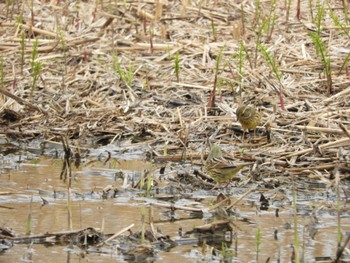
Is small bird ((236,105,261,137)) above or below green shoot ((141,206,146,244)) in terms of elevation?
above

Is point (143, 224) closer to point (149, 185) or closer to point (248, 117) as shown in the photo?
point (149, 185)

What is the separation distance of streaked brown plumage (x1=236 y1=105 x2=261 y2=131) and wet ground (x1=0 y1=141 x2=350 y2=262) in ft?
2.16

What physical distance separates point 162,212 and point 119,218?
0.30 metres

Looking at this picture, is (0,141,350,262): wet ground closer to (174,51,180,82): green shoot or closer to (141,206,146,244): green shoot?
(141,206,146,244): green shoot

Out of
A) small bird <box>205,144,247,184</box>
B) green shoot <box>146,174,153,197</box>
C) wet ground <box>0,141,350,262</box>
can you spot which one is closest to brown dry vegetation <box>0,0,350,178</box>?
small bird <box>205,144,247,184</box>

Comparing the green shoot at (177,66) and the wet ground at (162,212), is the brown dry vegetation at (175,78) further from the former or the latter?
the wet ground at (162,212)

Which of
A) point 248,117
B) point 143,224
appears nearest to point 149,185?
point 143,224

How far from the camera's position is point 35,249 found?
193 inches

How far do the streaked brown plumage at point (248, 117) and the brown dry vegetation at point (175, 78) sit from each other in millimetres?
110

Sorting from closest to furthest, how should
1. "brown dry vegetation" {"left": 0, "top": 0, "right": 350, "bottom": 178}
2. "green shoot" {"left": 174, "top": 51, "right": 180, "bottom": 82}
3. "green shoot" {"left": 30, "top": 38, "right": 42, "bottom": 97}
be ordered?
"brown dry vegetation" {"left": 0, "top": 0, "right": 350, "bottom": 178}
"green shoot" {"left": 30, "top": 38, "right": 42, "bottom": 97}
"green shoot" {"left": 174, "top": 51, "right": 180, "bottom": 82}

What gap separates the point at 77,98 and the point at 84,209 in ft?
10.0

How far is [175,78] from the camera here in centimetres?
902

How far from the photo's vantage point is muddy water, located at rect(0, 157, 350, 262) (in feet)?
15.8

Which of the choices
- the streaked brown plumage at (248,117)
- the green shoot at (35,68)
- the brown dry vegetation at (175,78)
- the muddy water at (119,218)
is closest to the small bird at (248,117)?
the streaked brown plumage at (248,117)
